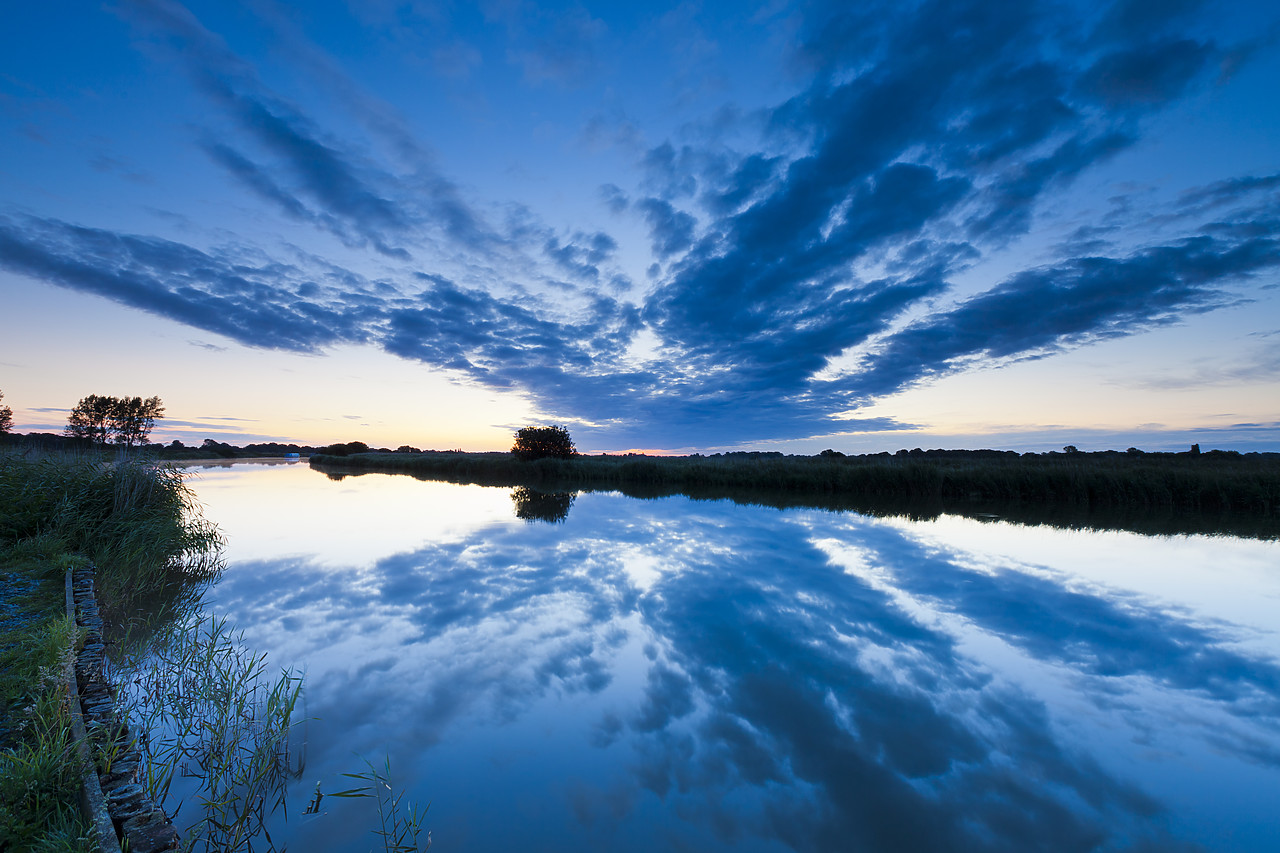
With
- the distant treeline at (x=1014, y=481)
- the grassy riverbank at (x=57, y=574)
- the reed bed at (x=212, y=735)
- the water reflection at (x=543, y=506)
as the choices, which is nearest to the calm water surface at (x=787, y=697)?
the reed bed at (x=212, y=735)

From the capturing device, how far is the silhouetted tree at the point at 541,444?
4569 cm

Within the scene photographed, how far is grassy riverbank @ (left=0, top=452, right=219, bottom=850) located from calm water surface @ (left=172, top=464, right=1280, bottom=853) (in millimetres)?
943

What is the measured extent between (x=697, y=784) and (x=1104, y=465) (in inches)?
1125

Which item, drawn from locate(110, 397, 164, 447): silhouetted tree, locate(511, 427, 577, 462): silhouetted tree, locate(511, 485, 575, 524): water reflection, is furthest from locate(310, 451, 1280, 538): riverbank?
locate(110, 397, 164, 447): silhouetted tree

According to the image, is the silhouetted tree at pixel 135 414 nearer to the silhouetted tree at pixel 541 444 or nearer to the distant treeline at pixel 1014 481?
the silhouetted tree at pixel 541 444

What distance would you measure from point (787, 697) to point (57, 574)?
9.05m

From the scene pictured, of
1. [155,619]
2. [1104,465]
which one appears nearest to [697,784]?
[155,619]

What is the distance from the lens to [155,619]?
18.7 ft

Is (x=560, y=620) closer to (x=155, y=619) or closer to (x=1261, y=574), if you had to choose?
(x=155, y=619)

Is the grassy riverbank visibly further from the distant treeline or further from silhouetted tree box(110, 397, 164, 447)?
silhouetted tree box(110, 397, 164, 447)

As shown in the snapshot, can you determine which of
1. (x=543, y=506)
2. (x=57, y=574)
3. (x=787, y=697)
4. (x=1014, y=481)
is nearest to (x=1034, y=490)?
(x=1014, y=481)

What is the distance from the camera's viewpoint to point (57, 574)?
6.31 m

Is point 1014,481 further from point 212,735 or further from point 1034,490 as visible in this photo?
point 212,735

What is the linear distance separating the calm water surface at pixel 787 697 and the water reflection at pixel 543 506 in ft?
21.7
